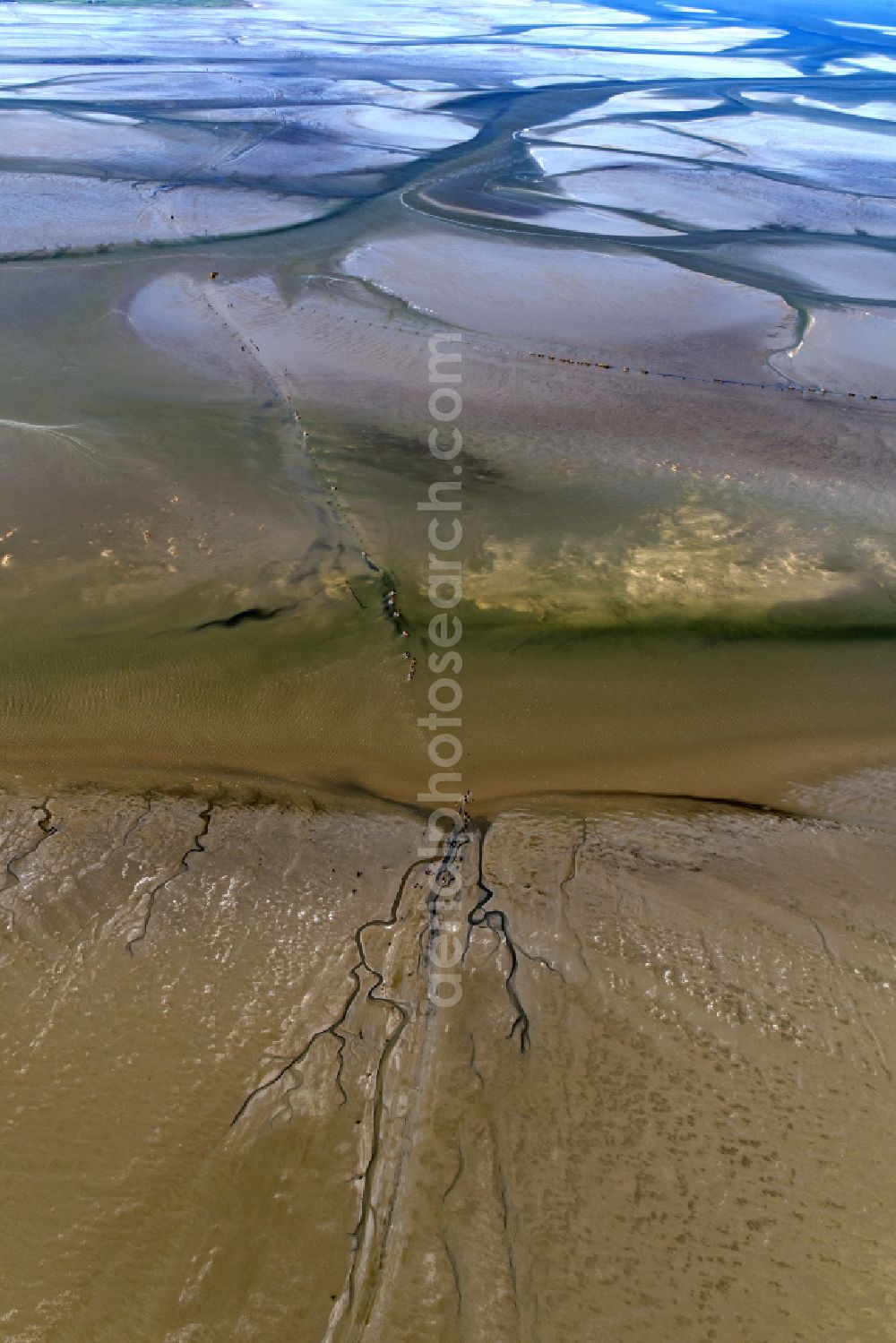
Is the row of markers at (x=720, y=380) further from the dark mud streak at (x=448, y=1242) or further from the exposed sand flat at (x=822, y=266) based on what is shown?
the dark mud streak at (x=448, y=1242)

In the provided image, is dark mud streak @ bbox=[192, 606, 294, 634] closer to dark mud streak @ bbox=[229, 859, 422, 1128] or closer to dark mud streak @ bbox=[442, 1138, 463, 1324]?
dark mud streak @ bbox=[229, 859, 422, 1128]

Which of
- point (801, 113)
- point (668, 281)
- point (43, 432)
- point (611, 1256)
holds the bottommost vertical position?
point (611, 1256)

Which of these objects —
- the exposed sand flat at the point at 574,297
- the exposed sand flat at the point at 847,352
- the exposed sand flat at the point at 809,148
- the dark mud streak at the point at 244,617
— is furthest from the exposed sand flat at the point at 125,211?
the exposed sand flat at the point at 809,148

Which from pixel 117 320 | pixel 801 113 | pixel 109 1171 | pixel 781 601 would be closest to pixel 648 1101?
pixel 109 1171

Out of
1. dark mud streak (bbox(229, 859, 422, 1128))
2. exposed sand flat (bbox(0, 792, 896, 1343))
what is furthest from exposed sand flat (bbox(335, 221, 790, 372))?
dark mud streak (bbox(229, 859, 422, 1128))

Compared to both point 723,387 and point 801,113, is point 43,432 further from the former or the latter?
point 801,113

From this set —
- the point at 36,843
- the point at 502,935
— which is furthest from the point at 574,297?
the point at 36,843
